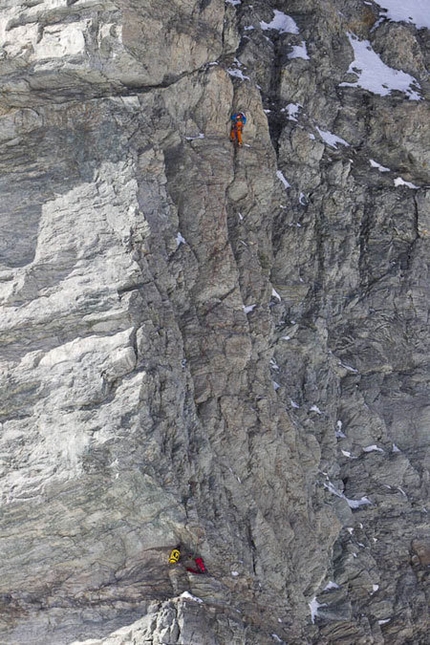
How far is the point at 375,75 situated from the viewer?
4891cm

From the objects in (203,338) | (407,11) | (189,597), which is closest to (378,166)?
(407,11)

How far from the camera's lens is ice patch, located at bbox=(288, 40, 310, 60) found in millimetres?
47156

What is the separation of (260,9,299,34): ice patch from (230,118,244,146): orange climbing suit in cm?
717

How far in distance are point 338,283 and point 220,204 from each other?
640 cm

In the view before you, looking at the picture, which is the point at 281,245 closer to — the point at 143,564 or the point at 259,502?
the point at 259,502

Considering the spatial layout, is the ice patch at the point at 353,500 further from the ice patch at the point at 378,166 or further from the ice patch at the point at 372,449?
the ice patch at the point at 378,166

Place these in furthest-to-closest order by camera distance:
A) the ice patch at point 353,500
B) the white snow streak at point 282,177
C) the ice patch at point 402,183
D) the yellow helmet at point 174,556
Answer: the ice patch at point 402,183 < the white snow streak at point 282,177 < the ice patch at point 353,500 < the yellow helmet at point 174,556

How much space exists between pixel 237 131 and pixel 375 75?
902 centimetres

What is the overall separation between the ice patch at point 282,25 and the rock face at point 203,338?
77 centimetres

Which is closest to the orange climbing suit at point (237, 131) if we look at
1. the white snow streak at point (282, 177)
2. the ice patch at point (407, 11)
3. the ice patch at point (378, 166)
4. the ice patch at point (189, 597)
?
the white snow streak at point (282, 177)

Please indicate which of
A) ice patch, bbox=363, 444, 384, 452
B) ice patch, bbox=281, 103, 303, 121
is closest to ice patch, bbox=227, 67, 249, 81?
ice patch, bbox=281, 103, 303, 121

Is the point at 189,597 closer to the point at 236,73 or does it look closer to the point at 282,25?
the point at 236,73

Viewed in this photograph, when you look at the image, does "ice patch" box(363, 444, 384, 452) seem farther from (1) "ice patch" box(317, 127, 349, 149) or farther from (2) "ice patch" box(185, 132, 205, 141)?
(1) "ice patch" box(317, 127, 349, 149)

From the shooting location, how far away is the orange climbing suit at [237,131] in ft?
138
